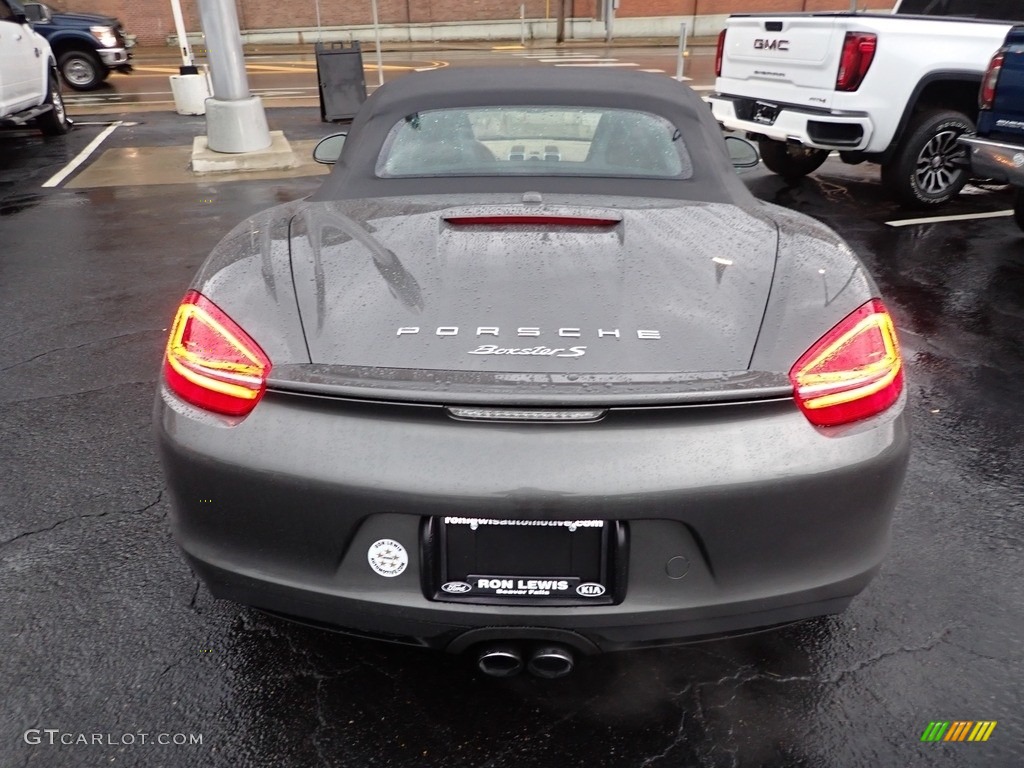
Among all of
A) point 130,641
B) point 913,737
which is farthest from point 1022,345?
point 130,641

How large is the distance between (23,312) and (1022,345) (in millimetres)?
6040

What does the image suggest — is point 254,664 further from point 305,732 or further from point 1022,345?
point 1022,345

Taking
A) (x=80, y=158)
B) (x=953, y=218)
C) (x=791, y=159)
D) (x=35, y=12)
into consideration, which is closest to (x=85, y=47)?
(x=35, y=12)

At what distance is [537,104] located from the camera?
3061 mm

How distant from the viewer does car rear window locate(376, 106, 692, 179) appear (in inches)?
114

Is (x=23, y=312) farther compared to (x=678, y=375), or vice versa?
(x=23, y=312)

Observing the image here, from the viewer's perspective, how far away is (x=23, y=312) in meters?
5.21

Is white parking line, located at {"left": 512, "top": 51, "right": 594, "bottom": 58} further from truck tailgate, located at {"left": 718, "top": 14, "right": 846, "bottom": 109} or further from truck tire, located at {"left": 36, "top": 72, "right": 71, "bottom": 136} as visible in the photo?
truck tailgate, located at {"left": 718, "top": 14, "right": 846, "bottom": 109}

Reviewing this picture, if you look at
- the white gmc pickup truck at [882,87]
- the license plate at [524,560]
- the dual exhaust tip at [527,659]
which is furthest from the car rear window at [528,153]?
the white gmc pickup truck at [882,87]

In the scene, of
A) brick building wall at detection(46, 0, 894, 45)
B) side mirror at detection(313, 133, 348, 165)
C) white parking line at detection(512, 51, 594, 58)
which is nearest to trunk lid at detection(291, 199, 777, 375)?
side mirror at detection(313, 133, 348, 165)

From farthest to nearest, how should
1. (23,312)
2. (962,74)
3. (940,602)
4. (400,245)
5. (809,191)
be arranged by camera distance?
(809,191)
(962,74)
(23,312)
(940,602)
(400,245)

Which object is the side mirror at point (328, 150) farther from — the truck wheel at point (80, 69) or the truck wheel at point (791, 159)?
the truck wheel at point (80, 69)

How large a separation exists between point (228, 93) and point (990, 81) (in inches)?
305

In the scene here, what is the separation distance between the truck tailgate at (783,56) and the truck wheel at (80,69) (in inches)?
556
